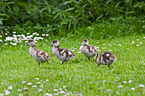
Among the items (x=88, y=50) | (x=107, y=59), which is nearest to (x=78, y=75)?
(x=107, y=59)

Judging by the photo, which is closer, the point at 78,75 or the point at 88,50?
the point at 78,75

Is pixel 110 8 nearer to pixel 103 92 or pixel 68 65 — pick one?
pixel 68 65

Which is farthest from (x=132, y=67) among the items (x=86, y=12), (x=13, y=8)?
(x=13, y=8)

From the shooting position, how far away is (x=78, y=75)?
6.42m

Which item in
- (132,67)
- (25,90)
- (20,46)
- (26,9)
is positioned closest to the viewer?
(25,90)

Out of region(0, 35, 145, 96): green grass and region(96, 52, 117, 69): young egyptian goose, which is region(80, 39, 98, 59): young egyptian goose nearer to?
region(0, 35, 145, 96): green grass

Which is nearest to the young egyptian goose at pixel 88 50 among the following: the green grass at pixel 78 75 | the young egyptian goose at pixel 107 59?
the green grass at pixel 78 75

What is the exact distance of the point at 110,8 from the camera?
12.7 metres

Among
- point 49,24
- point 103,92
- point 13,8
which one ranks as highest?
point 13,8

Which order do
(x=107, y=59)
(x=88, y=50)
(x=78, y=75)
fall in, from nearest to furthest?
(x=78, y=75) → (x=107, y=59) → (x=88, y=50)

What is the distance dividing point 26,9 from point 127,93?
789 centimetres

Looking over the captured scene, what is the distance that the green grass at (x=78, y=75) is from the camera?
556 cm

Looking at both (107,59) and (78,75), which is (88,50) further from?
(78,75)

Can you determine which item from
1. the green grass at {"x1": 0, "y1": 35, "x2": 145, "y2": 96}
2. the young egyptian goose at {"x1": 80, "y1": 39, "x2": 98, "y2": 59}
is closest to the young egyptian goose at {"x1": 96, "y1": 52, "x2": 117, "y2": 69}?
the green grass at {"x1": 0, "y1": 35, "x2": 145, "y2": 96}
